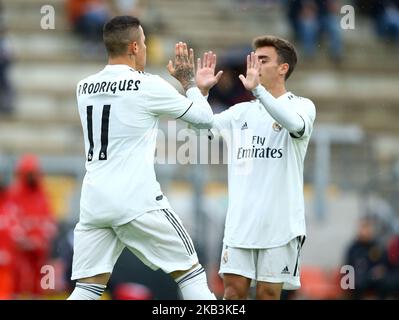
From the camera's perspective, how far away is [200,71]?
9.59 metres

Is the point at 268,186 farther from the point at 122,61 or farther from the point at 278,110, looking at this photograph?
the point at 122,61

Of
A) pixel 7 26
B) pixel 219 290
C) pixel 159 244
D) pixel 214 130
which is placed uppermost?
pixel 7 26

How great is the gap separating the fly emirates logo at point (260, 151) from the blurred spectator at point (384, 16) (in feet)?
27.9

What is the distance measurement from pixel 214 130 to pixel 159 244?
1281mm

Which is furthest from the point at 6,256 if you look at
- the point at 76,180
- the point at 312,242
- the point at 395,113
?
the point at 395,113

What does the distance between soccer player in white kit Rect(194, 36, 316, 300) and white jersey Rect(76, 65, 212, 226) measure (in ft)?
2.07

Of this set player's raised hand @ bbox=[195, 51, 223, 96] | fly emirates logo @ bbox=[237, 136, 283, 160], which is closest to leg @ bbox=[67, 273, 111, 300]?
fly emirates logo @ bbox=[237, 136, 283, 160]

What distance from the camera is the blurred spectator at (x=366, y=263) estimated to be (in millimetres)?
15273

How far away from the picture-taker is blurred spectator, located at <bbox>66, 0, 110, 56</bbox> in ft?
66.4

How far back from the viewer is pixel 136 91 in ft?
29.6

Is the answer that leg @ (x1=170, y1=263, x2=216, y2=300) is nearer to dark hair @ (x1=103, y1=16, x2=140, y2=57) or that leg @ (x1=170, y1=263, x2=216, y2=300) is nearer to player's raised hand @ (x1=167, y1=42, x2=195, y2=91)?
player's raised hand @ (x1=167, y1=42, x2=195, y2=91)

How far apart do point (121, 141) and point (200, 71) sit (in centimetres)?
99

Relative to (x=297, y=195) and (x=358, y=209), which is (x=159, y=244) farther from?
(x=358, y=209)

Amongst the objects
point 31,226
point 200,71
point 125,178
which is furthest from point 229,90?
point 125,178
